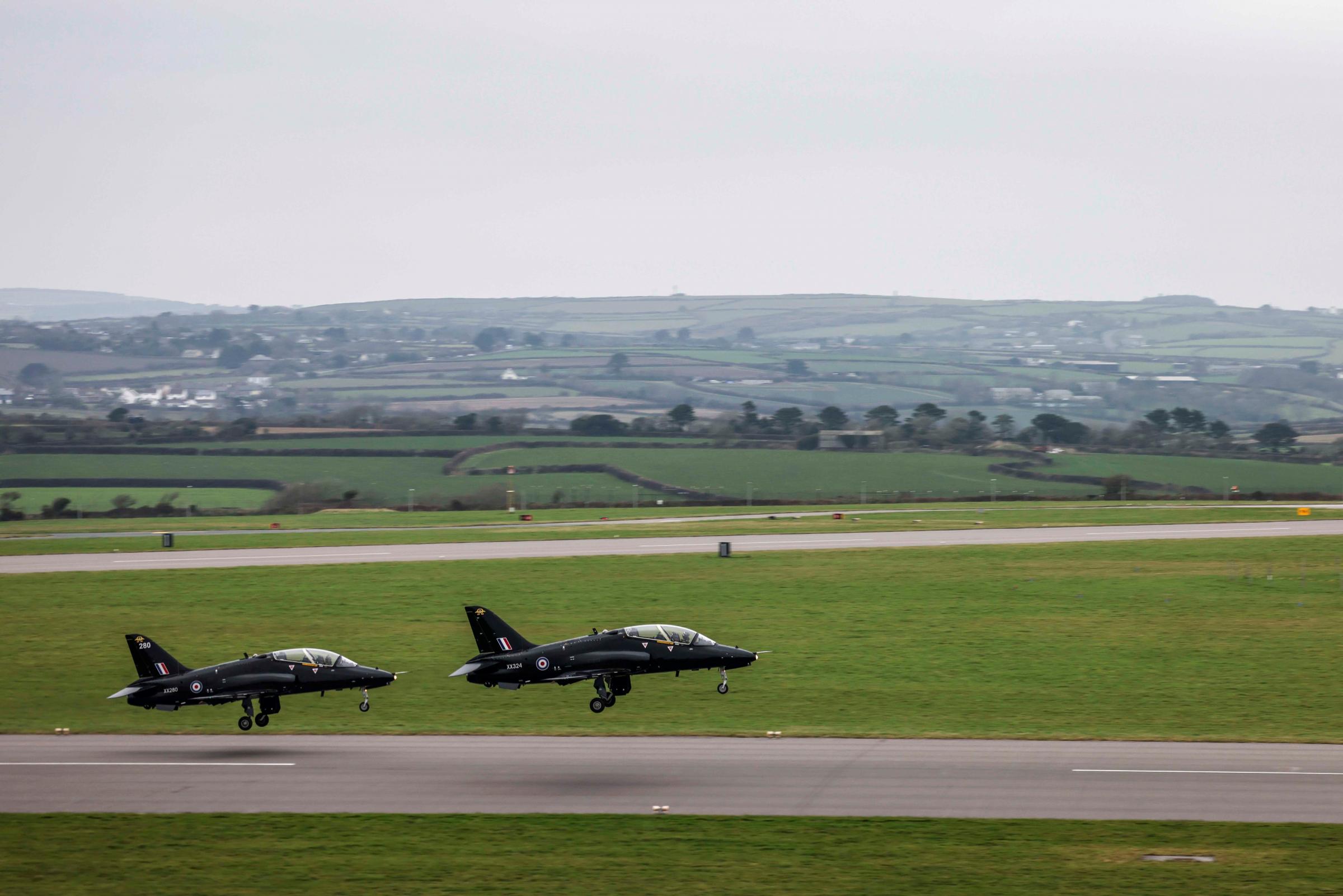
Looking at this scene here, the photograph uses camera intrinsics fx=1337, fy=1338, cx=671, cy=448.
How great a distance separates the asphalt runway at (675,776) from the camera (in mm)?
32375

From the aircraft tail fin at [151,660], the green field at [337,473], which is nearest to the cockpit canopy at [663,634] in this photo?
the aircraft tail fin at [151,660]

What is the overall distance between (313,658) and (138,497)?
102465 mm

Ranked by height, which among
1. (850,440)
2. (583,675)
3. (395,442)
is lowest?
(395,442)

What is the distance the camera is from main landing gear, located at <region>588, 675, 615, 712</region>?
4294 centimetres

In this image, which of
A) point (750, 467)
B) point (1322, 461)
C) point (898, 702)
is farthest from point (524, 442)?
point (898, 702)

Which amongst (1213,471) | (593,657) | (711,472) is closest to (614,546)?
(593,657)

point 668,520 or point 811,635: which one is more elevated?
point 811,635

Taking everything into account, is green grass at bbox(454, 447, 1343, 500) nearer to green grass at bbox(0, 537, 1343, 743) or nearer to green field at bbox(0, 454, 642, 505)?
green field at bbox(0, 454, 642, 505)

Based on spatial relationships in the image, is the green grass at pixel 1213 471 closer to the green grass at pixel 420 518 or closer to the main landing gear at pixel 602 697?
the green grass at pixel 420 518

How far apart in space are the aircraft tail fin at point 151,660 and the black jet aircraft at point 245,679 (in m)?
0.02

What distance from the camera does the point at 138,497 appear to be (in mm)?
134875

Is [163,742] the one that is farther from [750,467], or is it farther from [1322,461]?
[1322,461]

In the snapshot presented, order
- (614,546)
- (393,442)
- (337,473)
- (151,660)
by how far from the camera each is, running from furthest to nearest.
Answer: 1. (393,442)
2. (337,473)
3. (614,546)
4. (151,660)

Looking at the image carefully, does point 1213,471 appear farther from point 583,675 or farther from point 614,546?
point 583,675
